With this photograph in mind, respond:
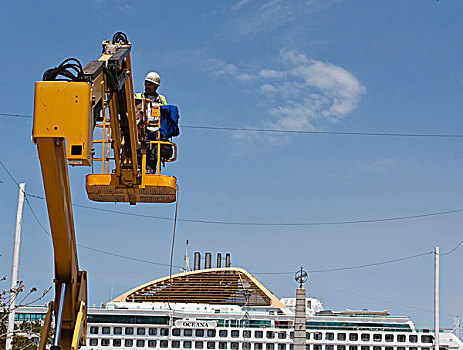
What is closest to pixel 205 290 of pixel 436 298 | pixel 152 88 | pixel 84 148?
pixel 436 298

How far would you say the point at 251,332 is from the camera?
6344 cm

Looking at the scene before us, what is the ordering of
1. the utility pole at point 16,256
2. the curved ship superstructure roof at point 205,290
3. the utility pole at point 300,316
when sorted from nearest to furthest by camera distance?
the utility pole at point 16,256 < the utility pole at point 300,316 < the curved ship superstructure roof at point 205,290

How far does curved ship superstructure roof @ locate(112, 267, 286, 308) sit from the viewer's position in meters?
71.4

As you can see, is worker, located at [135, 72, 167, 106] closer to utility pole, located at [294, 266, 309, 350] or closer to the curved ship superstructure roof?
utility pole, located at [294, 266, 309, 350]

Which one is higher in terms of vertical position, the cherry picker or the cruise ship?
the cruise ship

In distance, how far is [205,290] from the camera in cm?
7219

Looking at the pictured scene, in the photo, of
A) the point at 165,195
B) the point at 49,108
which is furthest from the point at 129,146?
the point at 49,108

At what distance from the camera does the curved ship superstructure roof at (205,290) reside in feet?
234

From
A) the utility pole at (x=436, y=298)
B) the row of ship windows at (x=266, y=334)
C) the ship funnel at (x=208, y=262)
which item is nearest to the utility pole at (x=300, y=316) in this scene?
the utility pole at (x=436, y=298)

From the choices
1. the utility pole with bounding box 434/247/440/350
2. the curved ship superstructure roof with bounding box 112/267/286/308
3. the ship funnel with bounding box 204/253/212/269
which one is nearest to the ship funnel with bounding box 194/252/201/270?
the ship funnel with bounding box 204/253/212/269

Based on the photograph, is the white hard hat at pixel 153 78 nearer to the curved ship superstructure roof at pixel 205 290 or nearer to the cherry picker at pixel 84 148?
the cherry picker at pixel 84 148

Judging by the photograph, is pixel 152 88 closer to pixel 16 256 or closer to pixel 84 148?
pixel 84 148

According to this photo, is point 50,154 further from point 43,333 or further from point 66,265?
point 43,333

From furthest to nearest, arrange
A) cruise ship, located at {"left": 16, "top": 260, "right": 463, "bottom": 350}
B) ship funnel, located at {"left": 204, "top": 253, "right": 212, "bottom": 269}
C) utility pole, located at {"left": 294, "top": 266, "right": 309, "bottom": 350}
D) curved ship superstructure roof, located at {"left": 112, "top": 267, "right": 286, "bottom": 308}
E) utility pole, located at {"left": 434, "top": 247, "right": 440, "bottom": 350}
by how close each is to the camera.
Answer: ship funnel, located at {"left": 204, "top": 253, "right": 212, "bottom": 269} → curved ship superstructure roof, located at {"left": 112, "top": 267, "right": 286, "bottom": 308} → cruise ship, located at {"left": 16, "top": 260, "right": 463, "bottom": 350} → utility pole, located at {"left": 434, "top": 247, "right": 440, "bottom": 350} → utility pole, located at {"left": 294, "top": 266, "right": 309, "bottom": 350}
